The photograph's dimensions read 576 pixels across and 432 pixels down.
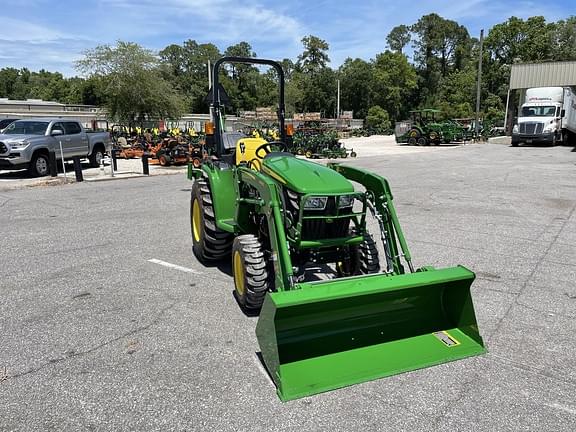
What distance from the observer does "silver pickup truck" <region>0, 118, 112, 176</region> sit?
13391mm

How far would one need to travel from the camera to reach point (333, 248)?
408 cm

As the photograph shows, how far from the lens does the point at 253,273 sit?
12.3 feet

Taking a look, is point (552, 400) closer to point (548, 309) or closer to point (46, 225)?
point (548, 309)

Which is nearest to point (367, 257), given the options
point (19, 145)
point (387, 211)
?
point (387, 211)

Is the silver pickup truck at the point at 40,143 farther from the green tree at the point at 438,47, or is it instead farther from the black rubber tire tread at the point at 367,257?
the green tree at the point at 438,47

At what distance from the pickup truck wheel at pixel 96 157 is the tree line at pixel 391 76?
50.7 feet

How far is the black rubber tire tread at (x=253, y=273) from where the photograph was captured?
3764 mm

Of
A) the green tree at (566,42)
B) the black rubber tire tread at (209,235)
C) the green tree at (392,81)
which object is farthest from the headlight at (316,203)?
the green tree at (566,42)

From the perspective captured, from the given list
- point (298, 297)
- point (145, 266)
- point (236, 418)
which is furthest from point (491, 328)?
point (145, 266)

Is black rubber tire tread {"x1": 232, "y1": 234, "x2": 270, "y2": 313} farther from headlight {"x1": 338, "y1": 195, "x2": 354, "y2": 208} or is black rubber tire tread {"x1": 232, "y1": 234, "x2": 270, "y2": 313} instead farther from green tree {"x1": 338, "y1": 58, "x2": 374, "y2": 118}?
green tree {"x1": 338, "y1": 58, "x2": 374, "y2": 118}

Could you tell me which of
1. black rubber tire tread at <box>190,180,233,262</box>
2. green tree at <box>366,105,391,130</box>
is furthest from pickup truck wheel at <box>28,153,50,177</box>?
green tree at <box>366,105,391,130</box>

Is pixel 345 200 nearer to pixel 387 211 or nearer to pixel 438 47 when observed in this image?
pixel 387 211

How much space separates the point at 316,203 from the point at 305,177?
0.28 m

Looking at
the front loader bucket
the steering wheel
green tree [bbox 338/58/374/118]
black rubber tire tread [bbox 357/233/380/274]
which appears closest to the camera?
the front loader bucket
